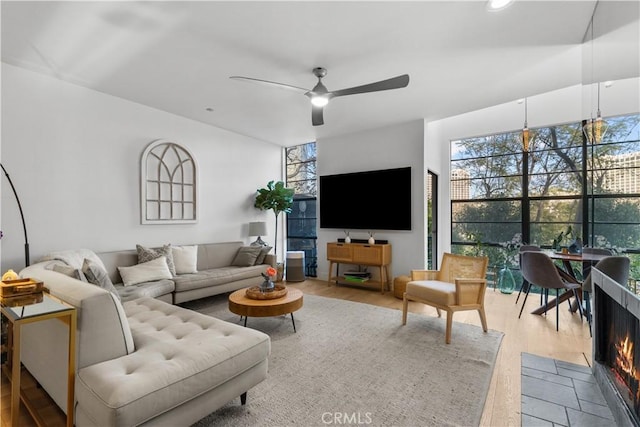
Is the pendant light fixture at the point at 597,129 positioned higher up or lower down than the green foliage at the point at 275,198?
higher up

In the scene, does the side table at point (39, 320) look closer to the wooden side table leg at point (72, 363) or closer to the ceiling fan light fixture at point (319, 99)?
the wooden side table leg at point (72, 363)

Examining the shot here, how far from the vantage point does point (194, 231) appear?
4559 millimetres

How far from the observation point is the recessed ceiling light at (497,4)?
1.97 metres

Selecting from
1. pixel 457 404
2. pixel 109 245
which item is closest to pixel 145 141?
pixel 109 245

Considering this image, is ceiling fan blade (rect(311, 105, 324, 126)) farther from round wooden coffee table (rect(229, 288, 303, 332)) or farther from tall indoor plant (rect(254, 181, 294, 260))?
tall indoor plant (rect(254, 181, 294, 260))

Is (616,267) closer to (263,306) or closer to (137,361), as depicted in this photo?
(263,306)

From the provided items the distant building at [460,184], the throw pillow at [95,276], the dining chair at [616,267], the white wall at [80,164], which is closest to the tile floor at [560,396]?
the dining chair at [616,267]

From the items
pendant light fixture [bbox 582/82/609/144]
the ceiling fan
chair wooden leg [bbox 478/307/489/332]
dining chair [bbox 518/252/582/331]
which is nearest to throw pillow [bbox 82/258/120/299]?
the ceiling fan

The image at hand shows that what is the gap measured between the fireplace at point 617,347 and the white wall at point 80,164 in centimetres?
474

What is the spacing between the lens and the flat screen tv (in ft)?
15.3

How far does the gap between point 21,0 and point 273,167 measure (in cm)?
417

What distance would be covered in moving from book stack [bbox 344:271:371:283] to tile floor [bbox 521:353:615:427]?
2.61 m

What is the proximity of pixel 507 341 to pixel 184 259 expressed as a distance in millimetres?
3884

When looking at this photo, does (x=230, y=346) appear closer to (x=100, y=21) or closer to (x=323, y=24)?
(x=323, y=24)
